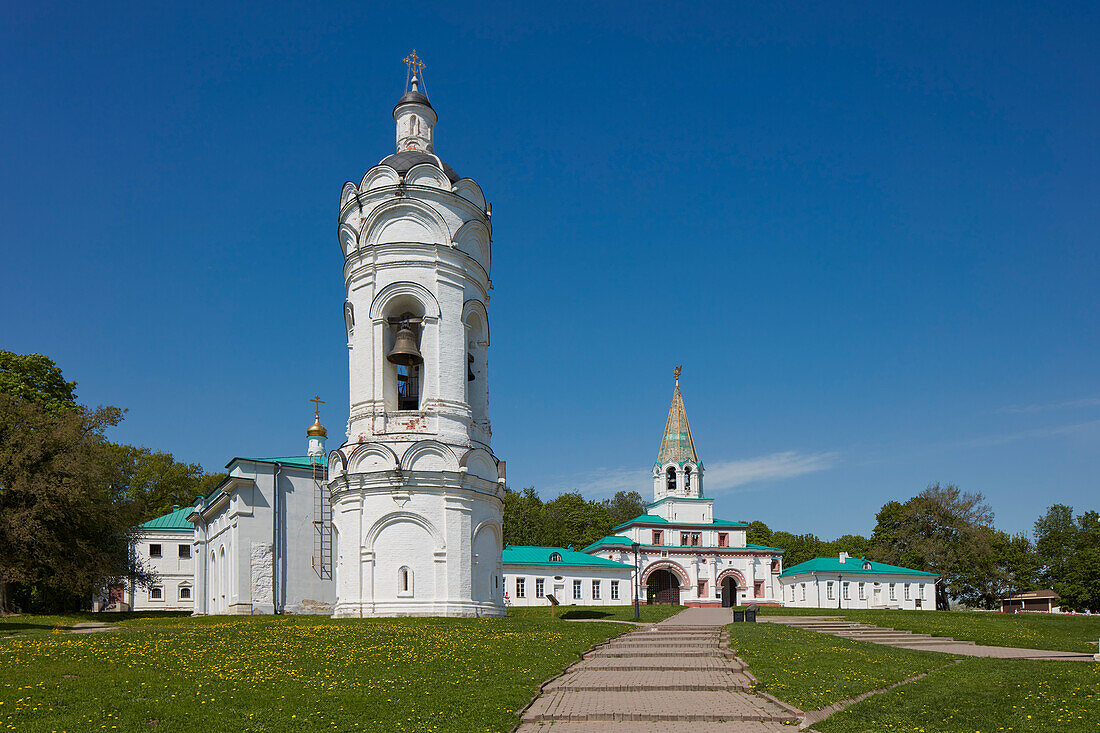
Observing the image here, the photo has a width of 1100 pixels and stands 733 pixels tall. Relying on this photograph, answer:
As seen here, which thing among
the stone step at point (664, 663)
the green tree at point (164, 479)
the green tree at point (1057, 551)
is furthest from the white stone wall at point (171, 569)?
the green tree at point (1057, 551)

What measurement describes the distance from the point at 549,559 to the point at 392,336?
102 ft

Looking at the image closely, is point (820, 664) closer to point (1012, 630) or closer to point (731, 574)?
point (1012, 630)

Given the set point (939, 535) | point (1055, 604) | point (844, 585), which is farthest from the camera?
point (1055, 604)

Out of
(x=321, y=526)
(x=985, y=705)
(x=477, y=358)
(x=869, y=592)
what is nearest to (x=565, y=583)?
(x=869, y=592)

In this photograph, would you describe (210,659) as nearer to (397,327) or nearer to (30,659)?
(30,659)

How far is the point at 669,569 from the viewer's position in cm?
6088

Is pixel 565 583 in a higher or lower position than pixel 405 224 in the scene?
lower

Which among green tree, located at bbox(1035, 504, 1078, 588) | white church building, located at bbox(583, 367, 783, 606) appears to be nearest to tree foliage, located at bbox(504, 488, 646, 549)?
white church building, located at bbox(583, 367, 783, 606)

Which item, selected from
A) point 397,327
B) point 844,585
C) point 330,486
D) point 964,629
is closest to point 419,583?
point 330,486

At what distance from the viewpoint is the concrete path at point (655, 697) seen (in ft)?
31.0

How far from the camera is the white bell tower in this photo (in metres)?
24.6

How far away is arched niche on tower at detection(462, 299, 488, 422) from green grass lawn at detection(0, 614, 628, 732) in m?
10.8

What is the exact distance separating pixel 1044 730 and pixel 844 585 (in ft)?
169

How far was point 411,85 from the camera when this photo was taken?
100 ft
